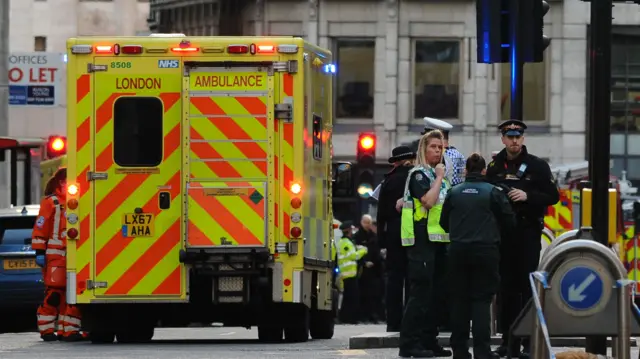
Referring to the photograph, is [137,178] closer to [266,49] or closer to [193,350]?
[266,49]

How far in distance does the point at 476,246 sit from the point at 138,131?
15.4 feet

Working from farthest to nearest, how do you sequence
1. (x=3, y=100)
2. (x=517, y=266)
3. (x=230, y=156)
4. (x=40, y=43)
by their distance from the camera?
1. (x=40, y=43)
2. (x=3, y=100)
3. (x=230, y=156)
4. (x=517, y=266)

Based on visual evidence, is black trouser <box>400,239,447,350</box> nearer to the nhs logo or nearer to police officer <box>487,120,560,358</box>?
police officer <box>487,120,560,358</box>

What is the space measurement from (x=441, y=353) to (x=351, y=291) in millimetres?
13559

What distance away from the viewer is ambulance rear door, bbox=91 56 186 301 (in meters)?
17.3

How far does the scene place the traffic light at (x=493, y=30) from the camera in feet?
52.2

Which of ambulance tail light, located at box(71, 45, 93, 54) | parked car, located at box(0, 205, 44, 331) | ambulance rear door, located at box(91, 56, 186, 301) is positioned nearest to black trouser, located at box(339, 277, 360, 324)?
parked car, located at box(0, 205, 44, 331)

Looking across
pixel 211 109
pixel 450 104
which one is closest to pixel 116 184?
pixel 211 109

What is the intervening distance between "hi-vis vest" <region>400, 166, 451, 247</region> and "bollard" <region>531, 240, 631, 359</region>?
8.78 ft

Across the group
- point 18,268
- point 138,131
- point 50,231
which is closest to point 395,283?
point 138,131

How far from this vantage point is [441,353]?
599 inches

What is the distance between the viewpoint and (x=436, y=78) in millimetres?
42594

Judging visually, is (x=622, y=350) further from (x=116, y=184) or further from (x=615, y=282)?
(x=116, y=184)

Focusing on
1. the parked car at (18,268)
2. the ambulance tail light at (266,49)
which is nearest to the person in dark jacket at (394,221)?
the ambulance tail light at (266,49)
